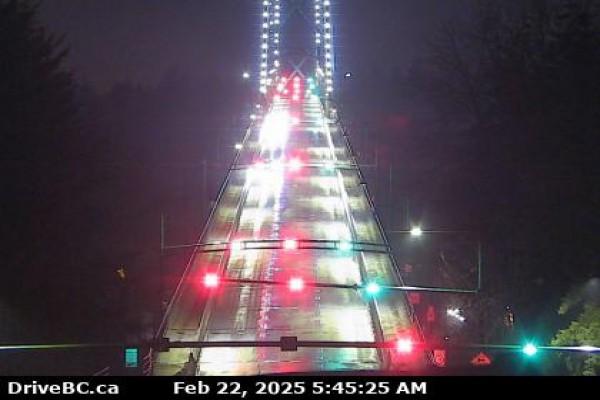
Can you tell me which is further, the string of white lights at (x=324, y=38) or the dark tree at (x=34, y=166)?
the string of white lights at (x=324, y=38)

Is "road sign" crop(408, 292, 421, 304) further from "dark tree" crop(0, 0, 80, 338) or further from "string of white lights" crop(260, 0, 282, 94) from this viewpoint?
"string of white lights" crop(260, 0, 282, 94)

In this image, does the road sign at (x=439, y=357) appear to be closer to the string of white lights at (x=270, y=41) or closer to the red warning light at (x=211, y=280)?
the red warning light at (x=211, y=280)

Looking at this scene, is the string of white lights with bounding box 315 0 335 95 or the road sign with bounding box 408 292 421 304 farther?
the string of white lights with bounding box 315 0 335 95

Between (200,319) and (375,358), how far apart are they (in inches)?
256

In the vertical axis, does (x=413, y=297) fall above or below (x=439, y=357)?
above

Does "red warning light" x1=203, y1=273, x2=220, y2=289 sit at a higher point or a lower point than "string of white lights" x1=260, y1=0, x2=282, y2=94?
lower

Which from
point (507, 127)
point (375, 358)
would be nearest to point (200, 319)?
point (375, 358)

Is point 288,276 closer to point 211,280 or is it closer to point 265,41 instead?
point 211,280
